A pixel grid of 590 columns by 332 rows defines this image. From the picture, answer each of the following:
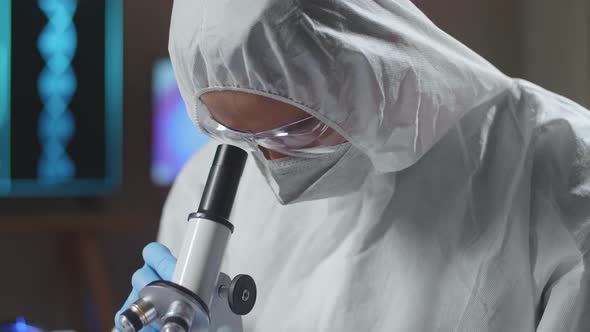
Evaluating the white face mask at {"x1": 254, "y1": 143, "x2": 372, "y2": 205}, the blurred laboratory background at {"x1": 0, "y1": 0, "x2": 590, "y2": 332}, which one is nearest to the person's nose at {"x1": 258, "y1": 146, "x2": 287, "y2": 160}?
the white face mask at {"x1": 254, "y1": 143, "x2": 372, "y2": 205}

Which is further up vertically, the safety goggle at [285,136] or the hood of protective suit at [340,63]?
the hood of protective suit at [340,63]

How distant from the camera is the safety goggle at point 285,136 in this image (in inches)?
31.8

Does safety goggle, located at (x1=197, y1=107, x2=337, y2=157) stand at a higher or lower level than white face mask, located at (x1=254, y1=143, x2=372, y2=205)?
higher

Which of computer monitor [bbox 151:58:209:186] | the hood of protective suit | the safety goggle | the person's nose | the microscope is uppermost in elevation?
the hood of protective suit

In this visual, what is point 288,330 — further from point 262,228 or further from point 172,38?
point 172,38

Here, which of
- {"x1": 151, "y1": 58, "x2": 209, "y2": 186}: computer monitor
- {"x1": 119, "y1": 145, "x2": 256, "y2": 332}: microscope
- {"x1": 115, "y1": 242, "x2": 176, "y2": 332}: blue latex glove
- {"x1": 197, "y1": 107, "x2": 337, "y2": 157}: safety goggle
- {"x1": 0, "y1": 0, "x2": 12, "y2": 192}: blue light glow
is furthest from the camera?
{"x1": 151, "y1": 58, "x2": 209, "y2": 186}: computer monitor

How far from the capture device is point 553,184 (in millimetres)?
861

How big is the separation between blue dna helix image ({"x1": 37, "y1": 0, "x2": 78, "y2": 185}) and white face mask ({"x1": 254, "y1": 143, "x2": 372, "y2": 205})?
1.57 m

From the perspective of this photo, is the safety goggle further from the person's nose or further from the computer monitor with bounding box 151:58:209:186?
the computer monitor with bounding box 151:58:209:186

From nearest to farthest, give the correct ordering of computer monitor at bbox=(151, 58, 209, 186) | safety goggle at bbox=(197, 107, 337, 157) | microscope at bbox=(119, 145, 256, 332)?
microscope at bbox=(119, 145, 256, 332) < safety goggle at bbox=(197, 107, 337, 157) < computer monitor at bbox=(151, 58, 209, 186)

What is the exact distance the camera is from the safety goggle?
0.81 metres

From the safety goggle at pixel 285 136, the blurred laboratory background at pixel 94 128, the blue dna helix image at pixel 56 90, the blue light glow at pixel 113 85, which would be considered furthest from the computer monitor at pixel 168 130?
the safety goggle at pixel 285 136

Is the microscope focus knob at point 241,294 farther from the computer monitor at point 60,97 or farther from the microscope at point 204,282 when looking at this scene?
the computer monitor at point 60,97

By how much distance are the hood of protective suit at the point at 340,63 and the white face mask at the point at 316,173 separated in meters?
0.05
